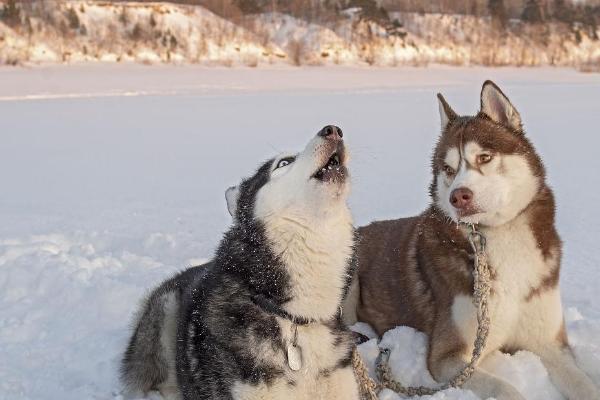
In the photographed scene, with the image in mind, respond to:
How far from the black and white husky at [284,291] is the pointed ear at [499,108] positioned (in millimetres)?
1422

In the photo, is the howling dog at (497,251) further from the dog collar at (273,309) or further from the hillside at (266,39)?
the hillside at (266,39)

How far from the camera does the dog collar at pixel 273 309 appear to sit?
3.16 metres

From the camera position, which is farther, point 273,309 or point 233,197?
point 233,197

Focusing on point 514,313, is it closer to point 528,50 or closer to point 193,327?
point 193,327

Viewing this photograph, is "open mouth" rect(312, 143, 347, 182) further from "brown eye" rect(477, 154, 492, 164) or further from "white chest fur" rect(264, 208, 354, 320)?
"brown eye" rect(477, 154, 492, 164)

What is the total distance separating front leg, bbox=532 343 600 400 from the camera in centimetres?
372

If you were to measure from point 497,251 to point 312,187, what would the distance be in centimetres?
144

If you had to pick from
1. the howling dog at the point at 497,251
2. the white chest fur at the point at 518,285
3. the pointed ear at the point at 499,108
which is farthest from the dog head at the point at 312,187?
the pointed ear at the point at 499,108

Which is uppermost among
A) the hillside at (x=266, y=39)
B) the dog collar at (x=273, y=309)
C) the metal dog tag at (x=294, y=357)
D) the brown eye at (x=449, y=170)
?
the hillside at (x=266, y=39)

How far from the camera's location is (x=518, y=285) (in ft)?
12.5

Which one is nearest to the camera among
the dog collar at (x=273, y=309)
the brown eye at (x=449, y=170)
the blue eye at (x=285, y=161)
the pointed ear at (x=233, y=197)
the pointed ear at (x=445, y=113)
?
the dog collar at (x=273, y=309)

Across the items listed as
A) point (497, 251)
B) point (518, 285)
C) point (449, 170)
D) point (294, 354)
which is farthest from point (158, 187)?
point (294, 354)

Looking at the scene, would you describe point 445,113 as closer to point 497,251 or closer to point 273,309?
point 497,251

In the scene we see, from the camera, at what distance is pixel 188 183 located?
1058 cm
